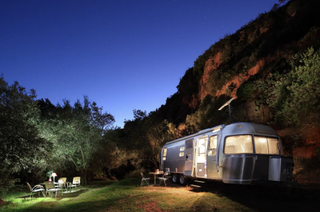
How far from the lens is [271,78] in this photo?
61.4 ft

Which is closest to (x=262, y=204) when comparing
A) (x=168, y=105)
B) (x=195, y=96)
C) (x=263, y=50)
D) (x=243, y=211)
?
(x=243, y=211)

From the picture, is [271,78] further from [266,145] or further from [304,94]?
[266,145]

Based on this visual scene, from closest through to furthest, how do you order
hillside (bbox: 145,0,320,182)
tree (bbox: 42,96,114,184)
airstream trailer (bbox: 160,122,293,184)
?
airstream trailer (bbox: 160,122,293,184) → hillside (bbox: 145,0,320,182) → tree (bbox: 42,96,114,184)

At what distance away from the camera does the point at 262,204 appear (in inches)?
295

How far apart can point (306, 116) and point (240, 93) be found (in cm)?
1349

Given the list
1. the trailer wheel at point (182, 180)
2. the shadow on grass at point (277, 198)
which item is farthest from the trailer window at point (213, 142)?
the trailer wheel at point (182, 180)

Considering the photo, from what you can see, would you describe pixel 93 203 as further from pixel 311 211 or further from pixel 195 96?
pixel 195 96

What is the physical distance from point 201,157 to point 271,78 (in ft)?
35.3

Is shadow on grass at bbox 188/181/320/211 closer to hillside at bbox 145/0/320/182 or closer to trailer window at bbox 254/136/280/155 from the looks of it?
trailer window at bbox 254/136/280/155

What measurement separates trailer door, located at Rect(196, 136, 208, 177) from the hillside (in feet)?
14.9

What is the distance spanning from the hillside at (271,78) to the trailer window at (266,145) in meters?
2.61

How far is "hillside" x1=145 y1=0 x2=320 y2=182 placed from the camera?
11.7 metres

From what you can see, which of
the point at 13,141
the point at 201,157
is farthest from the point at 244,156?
the point at 13,141

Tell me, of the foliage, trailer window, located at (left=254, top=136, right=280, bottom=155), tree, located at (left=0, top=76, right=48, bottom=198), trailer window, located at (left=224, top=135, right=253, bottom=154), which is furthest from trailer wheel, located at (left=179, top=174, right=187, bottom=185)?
tree, located at (left=0, top=76, right=48, bottom=198)
